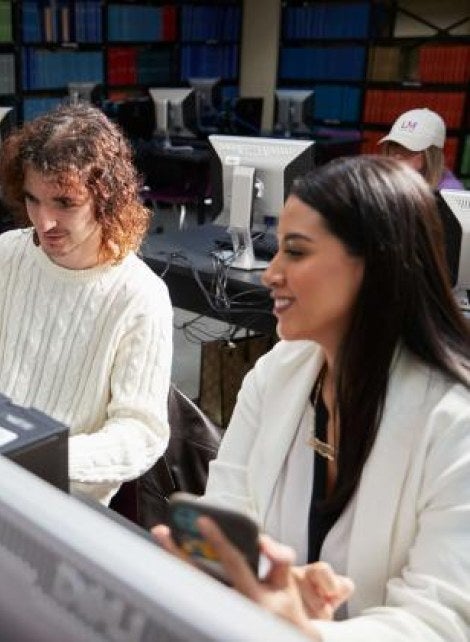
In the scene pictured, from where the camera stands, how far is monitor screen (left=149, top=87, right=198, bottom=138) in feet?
17.8

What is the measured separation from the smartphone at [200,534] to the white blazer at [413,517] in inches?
15.1

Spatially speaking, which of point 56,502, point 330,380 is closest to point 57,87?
point 330,380

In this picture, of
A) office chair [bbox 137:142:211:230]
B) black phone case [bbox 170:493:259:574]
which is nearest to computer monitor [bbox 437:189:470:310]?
black phone case [bbox 170:493:259:574]

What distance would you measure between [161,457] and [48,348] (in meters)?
0.33

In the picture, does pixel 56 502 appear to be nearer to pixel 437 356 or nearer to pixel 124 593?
pixel 124 593

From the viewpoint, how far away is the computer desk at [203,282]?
101 inches

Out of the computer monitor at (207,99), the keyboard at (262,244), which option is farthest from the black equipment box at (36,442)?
the computer monitor at (207,99)

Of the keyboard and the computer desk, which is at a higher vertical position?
the keyboard

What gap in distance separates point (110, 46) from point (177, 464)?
18.1ft

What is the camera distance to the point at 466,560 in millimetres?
858

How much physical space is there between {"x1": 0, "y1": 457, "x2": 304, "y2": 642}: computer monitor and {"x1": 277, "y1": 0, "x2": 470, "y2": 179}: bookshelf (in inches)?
239

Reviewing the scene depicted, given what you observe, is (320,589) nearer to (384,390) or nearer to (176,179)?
(384,390)

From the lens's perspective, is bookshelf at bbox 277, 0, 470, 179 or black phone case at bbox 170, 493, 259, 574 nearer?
black phone case at bbox 170, 493, 259, 574

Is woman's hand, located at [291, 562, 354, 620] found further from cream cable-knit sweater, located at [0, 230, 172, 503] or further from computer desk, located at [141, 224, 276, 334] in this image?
computer desk, located at [141, 224, 276, 334]
